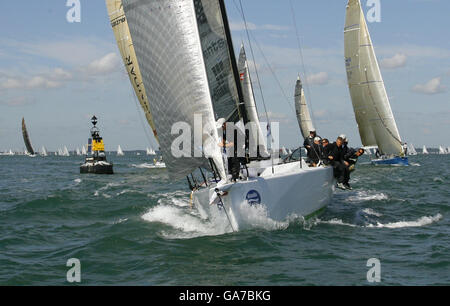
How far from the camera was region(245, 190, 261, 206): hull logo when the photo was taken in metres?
9.29

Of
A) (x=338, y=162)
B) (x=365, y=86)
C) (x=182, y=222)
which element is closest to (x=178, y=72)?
(x=182, y=222)

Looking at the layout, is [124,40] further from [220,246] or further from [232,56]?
[220,246]

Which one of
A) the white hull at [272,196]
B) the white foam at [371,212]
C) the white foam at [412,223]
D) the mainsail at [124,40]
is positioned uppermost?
the mainsail at [124,40]

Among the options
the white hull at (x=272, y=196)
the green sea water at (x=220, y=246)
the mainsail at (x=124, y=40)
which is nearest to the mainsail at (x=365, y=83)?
the mainsail at (x=124, y=40)

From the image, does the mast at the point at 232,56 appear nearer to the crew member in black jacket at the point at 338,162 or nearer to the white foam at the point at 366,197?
the crew member in black jacket at the point at 338,162

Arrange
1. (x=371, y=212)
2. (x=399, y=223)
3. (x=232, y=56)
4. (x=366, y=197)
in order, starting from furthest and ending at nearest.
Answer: (x=366, y=197) → (x=371, y=212) → (x=399, y=223) → (x=232, y=56)

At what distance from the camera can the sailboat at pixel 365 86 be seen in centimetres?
3575

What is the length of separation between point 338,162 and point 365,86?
2482cm

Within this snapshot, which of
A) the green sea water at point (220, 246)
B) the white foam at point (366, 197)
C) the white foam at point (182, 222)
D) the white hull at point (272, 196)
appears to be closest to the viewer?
the green sea water at point (220, 246)

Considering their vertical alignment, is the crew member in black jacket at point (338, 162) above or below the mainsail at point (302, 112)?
below

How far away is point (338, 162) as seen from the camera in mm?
13312

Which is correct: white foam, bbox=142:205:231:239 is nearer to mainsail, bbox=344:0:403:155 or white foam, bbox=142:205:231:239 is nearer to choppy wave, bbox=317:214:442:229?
choppy wave, bbox=317:214:442:229

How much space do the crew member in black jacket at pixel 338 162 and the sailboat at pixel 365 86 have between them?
24.6 m
